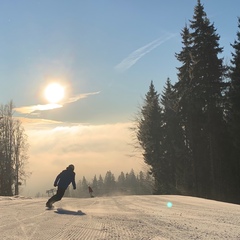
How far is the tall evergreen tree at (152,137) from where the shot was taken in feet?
152

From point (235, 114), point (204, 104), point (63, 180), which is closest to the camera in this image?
point (63, 180)

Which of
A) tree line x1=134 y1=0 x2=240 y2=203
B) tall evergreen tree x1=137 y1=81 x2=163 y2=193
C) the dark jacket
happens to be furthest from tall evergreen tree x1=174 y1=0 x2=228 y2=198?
the dark jacket

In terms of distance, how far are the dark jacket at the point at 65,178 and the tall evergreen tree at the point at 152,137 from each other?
108 ft

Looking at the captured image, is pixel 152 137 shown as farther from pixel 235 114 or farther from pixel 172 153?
pixel 235 114

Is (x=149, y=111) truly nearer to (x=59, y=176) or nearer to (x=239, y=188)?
(x=239, y=188)

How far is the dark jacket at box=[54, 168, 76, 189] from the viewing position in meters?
13.4

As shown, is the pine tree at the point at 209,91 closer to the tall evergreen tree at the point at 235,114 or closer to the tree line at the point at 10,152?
the tall evergreen tree at the point at 235,114

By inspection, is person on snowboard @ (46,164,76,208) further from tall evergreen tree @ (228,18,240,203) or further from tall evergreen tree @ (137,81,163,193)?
tall evergreen tree @ (137,81,163,193)

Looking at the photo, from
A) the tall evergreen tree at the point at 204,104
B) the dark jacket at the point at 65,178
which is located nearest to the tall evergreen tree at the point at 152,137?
the tall evergreen tree at the point at 204,104

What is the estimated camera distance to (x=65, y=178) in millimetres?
13438

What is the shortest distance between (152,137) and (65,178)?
33.8 m

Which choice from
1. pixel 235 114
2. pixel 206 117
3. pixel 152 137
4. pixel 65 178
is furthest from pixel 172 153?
pixel 65 178

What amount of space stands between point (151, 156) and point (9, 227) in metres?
40.0

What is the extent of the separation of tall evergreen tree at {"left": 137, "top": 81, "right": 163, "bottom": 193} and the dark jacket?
32.9 meters
